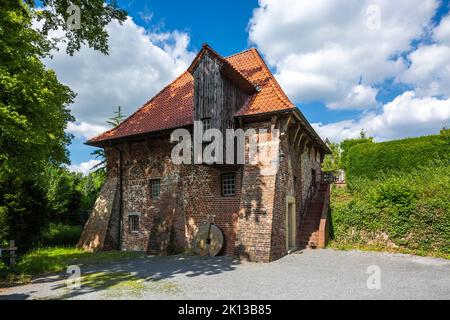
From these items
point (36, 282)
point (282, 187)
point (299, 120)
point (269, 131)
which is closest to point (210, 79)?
point (269, 131)

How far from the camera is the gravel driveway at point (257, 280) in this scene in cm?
754

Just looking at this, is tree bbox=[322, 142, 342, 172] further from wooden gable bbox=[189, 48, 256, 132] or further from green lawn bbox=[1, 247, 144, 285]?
green lawn bbox=[1, 247, 144, 285]

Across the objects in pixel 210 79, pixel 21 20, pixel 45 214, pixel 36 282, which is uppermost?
pixel 21 20

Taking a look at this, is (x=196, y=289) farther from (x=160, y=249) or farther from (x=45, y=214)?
(x=45, y=214)

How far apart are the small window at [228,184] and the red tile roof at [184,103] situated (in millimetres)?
2738

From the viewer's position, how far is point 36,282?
9.26 m

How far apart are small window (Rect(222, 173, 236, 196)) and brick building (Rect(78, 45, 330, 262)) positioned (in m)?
0.04

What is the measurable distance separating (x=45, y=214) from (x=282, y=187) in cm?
1257

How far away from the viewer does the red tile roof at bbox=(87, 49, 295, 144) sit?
13341 mm

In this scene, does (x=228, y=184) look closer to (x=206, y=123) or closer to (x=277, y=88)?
(x=206, y=123)

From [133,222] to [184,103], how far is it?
678 cm

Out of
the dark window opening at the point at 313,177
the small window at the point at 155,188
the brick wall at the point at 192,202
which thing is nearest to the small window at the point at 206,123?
the brick wall at the point at 192,202

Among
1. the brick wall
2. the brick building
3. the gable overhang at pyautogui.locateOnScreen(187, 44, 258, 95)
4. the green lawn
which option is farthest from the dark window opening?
the green lawn

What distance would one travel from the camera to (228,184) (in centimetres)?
1380
